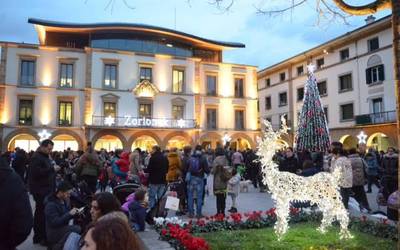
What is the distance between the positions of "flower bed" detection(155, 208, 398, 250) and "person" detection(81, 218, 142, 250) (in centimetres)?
407

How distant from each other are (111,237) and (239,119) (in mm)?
37816

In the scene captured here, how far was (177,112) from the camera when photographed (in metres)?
36.2

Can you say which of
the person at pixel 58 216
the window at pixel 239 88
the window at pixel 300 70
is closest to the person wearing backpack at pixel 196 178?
the person at pixel 58 216

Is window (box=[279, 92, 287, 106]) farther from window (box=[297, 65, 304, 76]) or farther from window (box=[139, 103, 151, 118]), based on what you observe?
window (box=[139, 103, 151, 118])

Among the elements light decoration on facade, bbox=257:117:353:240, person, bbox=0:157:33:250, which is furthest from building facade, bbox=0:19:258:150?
person, bbox=0:157:33:250

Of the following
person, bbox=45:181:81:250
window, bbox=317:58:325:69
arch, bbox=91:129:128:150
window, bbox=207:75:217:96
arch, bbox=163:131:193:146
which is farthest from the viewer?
window, bbox=207:75:217:96

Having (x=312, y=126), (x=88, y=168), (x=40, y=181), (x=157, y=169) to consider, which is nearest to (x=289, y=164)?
(x=157, y=169)

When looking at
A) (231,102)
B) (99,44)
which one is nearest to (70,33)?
(99,44)

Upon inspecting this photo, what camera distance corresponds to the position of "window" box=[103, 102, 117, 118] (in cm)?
3374

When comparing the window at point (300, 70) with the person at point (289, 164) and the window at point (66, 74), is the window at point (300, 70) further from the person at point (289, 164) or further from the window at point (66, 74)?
the person at point (289, 164)

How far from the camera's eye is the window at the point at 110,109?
33.7m

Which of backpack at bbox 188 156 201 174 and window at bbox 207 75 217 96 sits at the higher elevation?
window at bbox 207 75 217 96

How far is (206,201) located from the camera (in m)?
13.2

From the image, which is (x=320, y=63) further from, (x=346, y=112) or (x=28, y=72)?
(x=28, y=72)
